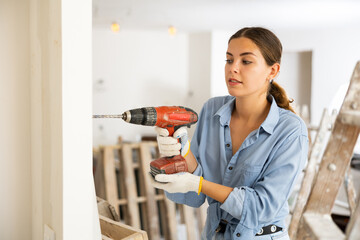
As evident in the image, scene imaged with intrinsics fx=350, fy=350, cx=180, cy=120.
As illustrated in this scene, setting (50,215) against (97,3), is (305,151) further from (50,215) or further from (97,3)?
(97,3)

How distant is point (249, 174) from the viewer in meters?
1.39

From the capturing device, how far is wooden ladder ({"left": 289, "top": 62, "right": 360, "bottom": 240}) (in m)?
0.90

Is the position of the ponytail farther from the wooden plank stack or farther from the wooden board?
the wooden plank stack

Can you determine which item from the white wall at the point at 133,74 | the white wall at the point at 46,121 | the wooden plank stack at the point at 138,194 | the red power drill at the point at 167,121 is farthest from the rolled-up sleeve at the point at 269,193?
the white wall at the point at 133,74

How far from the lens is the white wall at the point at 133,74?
6.79m

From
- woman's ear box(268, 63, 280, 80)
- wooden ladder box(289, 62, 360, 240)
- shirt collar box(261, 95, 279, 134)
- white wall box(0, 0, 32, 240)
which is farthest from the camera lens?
woman's ear box(268, 63, 280, 80)

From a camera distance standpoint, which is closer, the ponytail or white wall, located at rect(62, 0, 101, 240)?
white wall, located at rect(62, 0, 101, 240)

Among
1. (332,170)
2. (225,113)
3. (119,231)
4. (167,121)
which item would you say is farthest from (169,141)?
(332,170)

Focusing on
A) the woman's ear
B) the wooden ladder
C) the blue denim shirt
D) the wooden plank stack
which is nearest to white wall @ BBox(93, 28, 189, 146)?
the wooden plank stack

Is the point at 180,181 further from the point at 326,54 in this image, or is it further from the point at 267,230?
the point at 326,54

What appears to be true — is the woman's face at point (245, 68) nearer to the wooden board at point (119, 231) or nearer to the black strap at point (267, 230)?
→ the black strap at point (267, 230)

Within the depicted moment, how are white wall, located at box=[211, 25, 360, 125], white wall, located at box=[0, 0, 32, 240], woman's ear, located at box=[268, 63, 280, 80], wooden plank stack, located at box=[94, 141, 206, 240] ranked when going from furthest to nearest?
1. white wall, located at box=[211, 25, 360, 125]
2. wooden plank stack, located at box=[94, 141, 206, 240]
3. woman's ear, located at box=[268, 63, 280, 80]
4. white wall, located at box=[0, 0, 32, 240]

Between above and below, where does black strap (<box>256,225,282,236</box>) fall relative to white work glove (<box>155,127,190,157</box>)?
below

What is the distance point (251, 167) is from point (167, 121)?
0.38m
